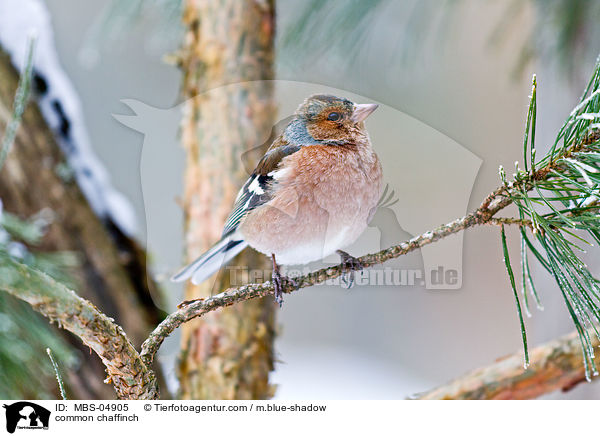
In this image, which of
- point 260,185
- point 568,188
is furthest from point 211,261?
point 568,188

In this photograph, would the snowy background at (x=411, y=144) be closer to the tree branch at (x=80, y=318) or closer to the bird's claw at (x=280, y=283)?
the bird's claw at (x=280, y=283)

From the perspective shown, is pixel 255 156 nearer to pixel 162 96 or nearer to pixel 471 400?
pixel 162 96

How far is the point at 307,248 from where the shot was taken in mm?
725

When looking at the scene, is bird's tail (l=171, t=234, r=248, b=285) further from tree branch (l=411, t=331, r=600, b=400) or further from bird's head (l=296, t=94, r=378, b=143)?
tree branch (l=411, t=331, r=600, b=400)

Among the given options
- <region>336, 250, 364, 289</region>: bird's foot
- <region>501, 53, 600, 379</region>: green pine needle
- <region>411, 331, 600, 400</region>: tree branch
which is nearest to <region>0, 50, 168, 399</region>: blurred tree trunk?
<region>336, 250, 364, 289</region>: bird's foot

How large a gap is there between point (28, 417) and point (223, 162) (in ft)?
1.70

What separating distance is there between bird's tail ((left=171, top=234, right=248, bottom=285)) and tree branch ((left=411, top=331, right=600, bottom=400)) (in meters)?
0.41

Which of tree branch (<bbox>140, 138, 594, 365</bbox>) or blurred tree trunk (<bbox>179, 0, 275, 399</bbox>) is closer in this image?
tree branch (<bbox>140, 138, 594, 365</bbox>)

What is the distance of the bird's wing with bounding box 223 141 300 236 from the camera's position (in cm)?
74

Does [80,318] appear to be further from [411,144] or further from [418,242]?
[411,144]

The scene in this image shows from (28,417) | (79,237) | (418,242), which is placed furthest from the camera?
(79,237)

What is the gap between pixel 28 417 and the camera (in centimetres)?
81

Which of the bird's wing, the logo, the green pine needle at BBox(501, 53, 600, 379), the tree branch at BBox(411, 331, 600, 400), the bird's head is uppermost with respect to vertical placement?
the bird's head

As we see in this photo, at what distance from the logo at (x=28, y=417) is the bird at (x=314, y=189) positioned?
425 mm
